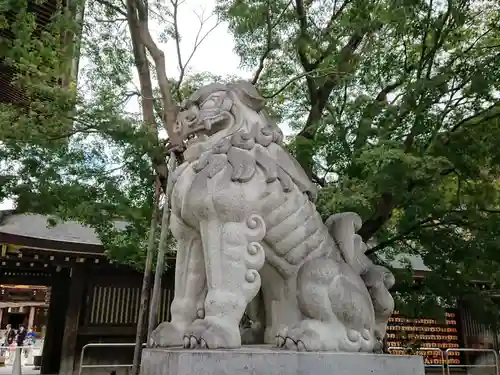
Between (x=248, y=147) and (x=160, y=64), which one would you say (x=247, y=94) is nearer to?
(x=248, y=147)

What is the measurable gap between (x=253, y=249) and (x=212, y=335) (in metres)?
0.49

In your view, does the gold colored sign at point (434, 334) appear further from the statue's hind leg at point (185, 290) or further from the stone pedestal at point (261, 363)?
the statue's hind leg at point (185, 290)

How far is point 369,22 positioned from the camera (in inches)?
235

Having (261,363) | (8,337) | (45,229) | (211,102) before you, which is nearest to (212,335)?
(261,363)

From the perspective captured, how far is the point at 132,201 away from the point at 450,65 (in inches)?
184

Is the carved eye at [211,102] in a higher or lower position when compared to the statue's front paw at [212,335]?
higher

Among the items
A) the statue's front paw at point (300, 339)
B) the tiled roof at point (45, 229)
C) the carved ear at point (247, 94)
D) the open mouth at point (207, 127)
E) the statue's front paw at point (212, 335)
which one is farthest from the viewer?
the tiled roof at point (45, 229)

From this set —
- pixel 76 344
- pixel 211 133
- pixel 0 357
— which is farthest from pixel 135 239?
pixel 0 357

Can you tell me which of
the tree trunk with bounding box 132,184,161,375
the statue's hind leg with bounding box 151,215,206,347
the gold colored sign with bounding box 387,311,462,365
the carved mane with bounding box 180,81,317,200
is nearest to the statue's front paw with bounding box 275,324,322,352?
the statue's hind leg with bounding box 151,215,206,347

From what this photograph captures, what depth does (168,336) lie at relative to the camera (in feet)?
8.22

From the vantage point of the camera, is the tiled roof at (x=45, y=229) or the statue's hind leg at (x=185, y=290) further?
the tiled roof at (x=45, y=229)

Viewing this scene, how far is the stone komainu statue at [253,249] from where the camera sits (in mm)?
2400

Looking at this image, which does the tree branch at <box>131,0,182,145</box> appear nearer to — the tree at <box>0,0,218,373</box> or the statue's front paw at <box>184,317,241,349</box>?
the tree at <box>0,0,218,373</box>

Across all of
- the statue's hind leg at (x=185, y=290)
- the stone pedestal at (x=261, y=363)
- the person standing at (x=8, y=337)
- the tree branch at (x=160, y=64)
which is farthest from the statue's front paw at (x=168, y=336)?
the person standing at (x=8, y=337)
